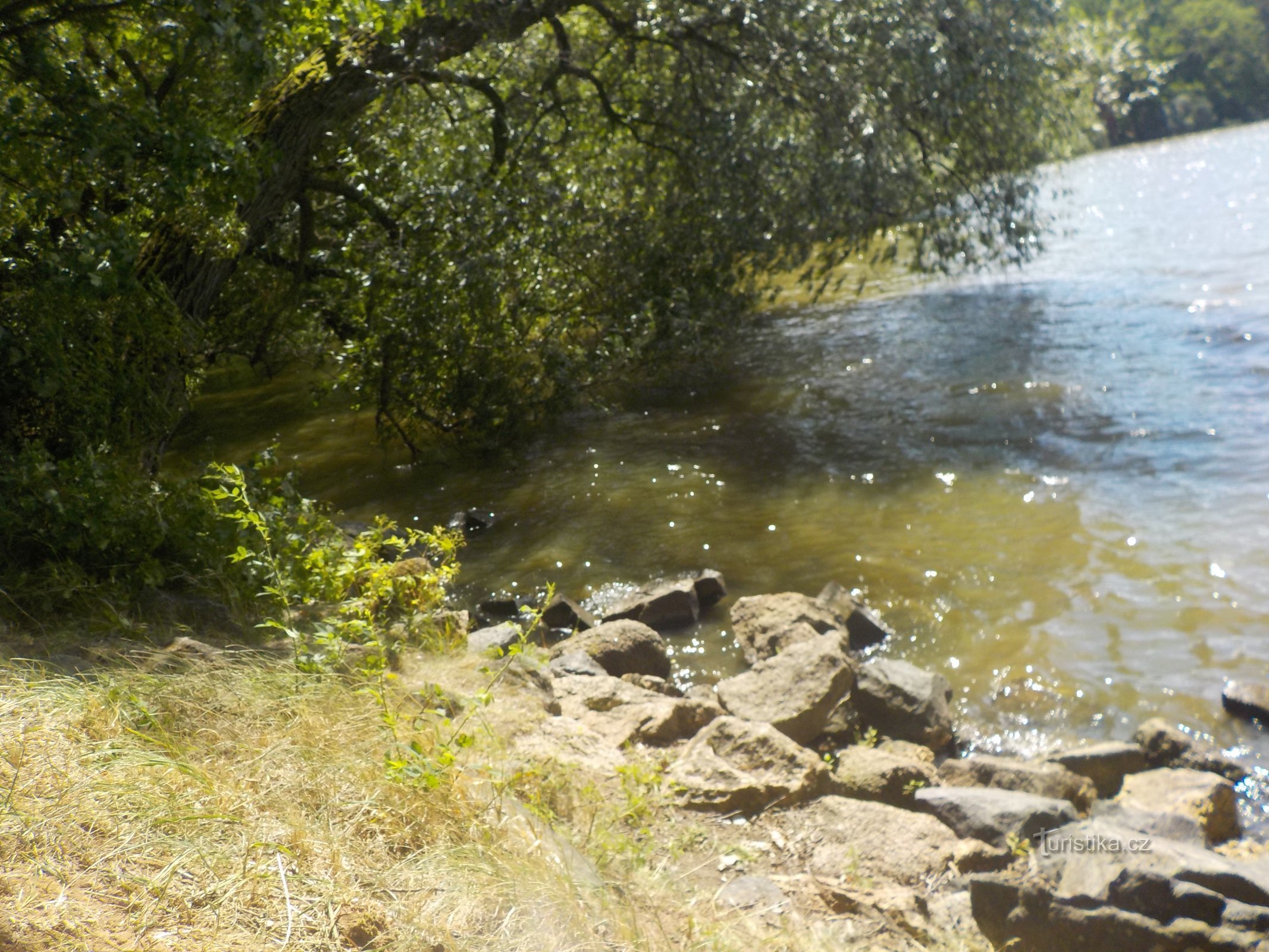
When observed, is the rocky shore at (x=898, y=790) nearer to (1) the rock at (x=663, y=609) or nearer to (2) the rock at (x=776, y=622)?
(2) the rock at (x=776, y=622)

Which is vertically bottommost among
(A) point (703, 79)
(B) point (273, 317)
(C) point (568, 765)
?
(C) point (568, 765)

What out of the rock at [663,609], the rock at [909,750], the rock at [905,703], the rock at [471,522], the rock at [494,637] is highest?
the rock at [494,637]

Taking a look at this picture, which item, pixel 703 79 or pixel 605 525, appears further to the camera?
pixel 703 79

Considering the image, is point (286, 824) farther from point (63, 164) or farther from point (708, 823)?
point (63, 164)

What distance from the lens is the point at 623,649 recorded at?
23.6 feet

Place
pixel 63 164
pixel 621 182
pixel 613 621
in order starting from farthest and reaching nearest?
1. pixel 621 182
2. pixel 613 621
3. pixel 63 164

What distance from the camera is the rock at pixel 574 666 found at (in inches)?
263

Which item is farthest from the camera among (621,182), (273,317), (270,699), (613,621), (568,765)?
(621,182)

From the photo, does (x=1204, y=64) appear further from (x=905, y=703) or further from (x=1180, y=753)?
(x=905, y=703)

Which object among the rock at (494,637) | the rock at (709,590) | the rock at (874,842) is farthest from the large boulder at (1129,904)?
the rock at (709,590)

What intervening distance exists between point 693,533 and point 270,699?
5.98 metres

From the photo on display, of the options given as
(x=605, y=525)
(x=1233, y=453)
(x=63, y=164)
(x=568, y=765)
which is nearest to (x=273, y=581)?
(x=568, y=765)

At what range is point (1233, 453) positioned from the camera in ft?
33.1

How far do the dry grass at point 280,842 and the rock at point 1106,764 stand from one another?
2324 millimetres
